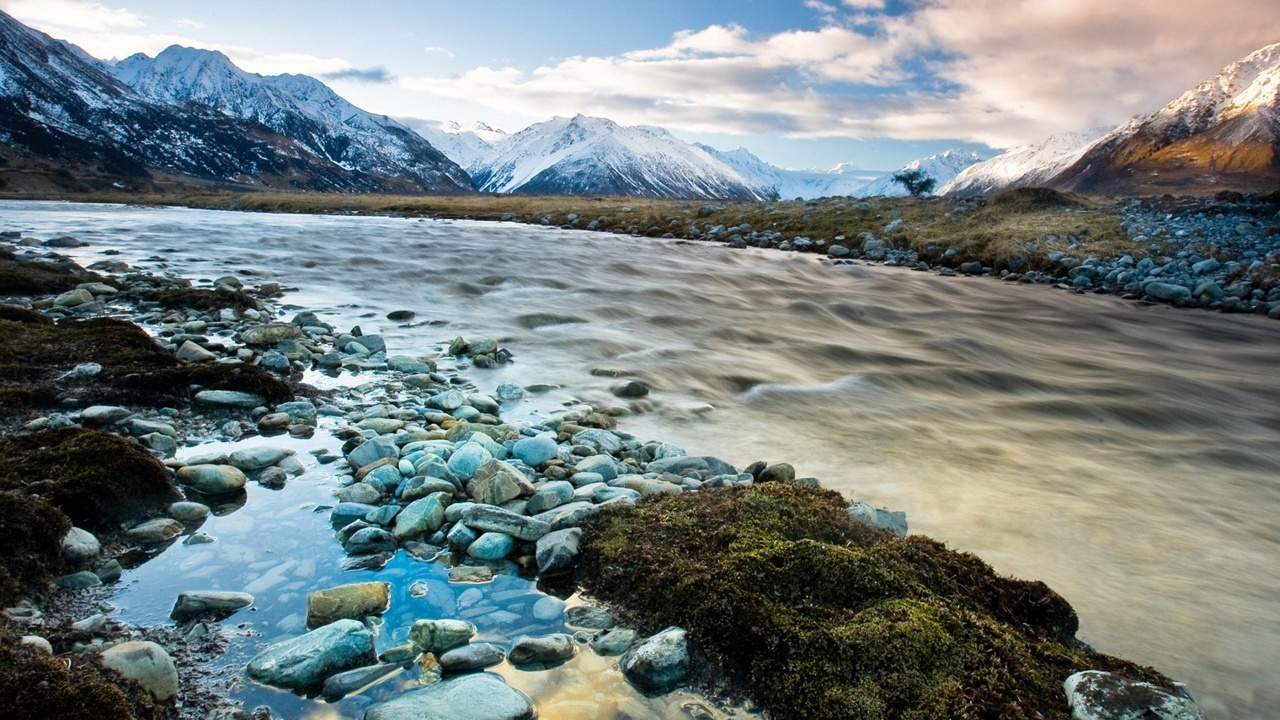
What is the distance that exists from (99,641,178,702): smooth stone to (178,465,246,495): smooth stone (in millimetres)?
2523

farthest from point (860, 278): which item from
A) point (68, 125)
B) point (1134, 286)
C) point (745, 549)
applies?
point (68, 125)

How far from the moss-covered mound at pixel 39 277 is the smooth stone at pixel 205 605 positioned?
46.2 feet

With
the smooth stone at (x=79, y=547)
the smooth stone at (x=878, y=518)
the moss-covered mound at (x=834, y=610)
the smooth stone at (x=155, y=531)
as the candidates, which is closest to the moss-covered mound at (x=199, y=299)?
the smooth stone at (x=155, y=531)

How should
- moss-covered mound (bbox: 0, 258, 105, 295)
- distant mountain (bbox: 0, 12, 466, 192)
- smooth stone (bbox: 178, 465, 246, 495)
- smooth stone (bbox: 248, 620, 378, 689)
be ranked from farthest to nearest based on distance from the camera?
distant mountain (bbox: 0, 12, 466, 192) < moss-covered mound (bbox: 0, 258, 105, 295) < smooth stone (bbox: 178, 465, 246, 495) < smooth stone (bbox: 248, 620, 378, 689)

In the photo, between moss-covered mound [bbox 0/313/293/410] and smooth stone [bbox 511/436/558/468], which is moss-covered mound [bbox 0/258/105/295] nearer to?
moss-covered mound [bbox 0/313/293/410]

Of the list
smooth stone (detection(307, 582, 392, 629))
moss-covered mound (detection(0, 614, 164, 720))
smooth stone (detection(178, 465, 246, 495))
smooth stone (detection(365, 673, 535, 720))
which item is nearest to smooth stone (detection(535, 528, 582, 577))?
smooth stone (detection(307, 582, 392, 629))

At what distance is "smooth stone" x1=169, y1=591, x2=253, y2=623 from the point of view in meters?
3.94

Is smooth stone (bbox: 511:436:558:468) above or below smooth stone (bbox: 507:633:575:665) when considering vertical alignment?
above

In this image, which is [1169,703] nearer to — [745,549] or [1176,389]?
[745,549]

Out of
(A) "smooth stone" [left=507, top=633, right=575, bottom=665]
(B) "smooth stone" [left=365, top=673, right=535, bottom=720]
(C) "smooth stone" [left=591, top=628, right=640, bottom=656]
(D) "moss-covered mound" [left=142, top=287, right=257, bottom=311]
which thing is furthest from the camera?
(D) "moss-covered mound" [left=142, top=287, right=257, bottom=311]

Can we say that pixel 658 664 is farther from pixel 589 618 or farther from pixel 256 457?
pixel 256 457

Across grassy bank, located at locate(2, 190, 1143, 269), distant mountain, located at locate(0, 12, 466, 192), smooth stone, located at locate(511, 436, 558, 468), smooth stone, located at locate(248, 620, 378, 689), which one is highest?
distant mountain, located at locate(0, 12, 466, 192)

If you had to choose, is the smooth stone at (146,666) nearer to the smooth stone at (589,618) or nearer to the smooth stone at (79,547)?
the smooth stone at (79,547)

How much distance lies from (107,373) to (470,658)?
6.84 metres
